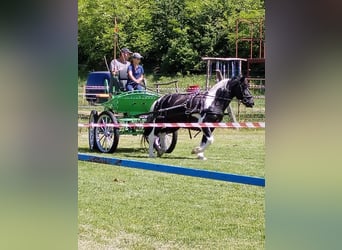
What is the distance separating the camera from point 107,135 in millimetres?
4906

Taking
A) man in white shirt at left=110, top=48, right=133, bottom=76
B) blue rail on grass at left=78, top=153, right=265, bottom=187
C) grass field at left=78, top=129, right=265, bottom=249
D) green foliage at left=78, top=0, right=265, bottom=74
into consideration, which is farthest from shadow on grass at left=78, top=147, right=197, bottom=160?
green foliage at left=78, top=0, right=265, bottom=74

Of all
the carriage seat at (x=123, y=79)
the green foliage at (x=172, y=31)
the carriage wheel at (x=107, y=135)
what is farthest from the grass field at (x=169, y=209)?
the green foliage at (x=172, y=31)

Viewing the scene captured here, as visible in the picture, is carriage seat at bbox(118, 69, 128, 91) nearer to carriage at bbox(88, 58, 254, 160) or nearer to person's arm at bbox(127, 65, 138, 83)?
person's arm at bbox(127, 65, 138, 83)

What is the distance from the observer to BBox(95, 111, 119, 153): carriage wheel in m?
4.78

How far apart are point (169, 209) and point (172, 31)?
19.8 ft

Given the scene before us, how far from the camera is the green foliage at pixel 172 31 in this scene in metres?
8.24

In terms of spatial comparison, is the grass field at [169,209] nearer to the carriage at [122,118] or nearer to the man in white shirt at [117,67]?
the carriage at [122,118]

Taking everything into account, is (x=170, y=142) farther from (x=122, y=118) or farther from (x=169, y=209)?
(x=169, y=209)

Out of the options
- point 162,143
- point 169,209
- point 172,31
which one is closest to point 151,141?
point 162,143
